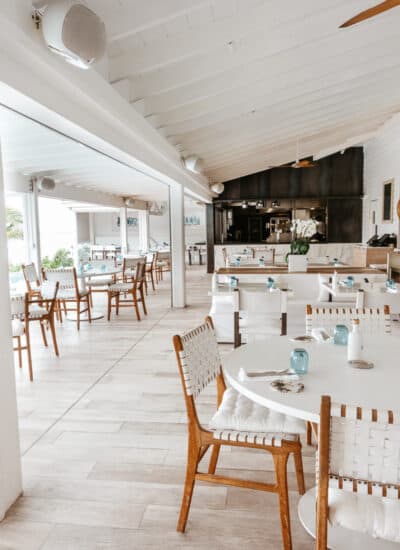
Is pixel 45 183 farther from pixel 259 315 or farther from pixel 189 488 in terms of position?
pixel 189 488

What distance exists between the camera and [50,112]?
283 cm

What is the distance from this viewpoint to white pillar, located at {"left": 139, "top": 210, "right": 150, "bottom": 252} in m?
15.0

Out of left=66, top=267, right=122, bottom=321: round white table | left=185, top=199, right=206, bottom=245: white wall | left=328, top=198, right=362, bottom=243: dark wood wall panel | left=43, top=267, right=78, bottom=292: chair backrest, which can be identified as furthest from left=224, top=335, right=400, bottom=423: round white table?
left=185, top=199, right=206, bottom=245: white wall

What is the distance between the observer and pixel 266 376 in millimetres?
2088

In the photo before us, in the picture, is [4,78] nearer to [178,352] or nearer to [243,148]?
[178,352]

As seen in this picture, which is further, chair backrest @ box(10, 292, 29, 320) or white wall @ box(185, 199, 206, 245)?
A: white wall @ box(185, 199, 206, 245)

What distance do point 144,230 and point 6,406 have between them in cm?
1316

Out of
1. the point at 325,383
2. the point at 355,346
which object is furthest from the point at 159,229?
the point at 325,383

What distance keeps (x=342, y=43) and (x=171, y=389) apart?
349 cm

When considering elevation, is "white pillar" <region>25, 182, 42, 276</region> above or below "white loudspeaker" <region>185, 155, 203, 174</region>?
below

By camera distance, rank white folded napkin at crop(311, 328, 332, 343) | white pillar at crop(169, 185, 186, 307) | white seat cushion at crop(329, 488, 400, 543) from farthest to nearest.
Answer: white pillar at crop(169, 185, 186, 307) → white folded napkin at crop(311, 328, 332, 343) → white seat cushion at crop(329, 488, 400, 543)

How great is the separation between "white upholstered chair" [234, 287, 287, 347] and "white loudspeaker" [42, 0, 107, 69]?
9.20ft

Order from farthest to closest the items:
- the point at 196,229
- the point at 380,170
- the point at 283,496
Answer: the point at 196,229 → the point at 380,170 → the point at 283,496

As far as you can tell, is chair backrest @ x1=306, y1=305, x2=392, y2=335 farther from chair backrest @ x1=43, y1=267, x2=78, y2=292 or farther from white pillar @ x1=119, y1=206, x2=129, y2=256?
white pillar @ x1=119, y1=206, x2=129, y2=256
